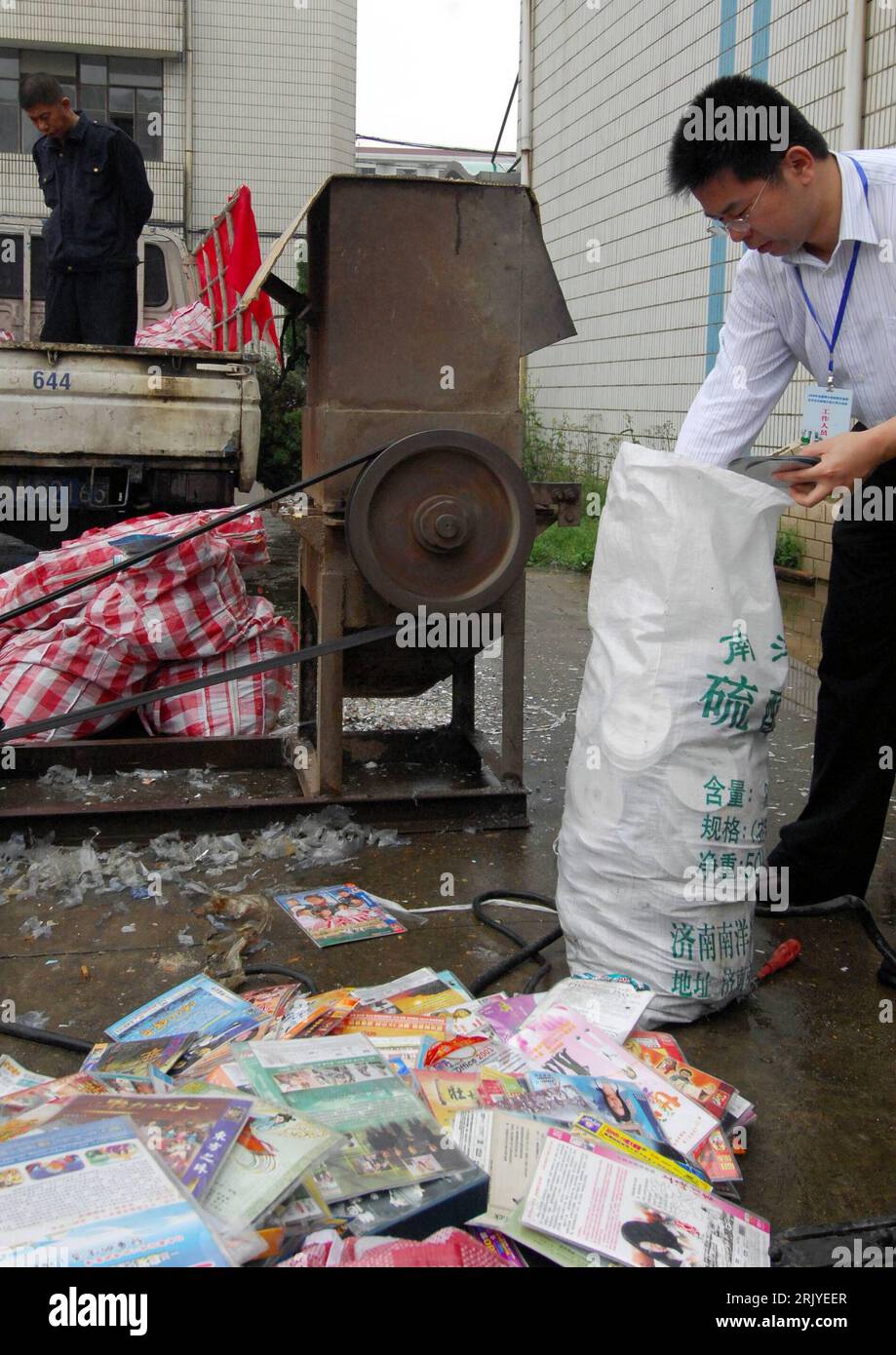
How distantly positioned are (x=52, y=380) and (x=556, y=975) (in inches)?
167

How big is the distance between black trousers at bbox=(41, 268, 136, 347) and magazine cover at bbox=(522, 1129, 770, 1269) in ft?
18.1

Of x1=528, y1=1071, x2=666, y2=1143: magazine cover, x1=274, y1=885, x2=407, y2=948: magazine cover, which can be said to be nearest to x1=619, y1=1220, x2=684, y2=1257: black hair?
x1=528, y1=1071, x2=666, y2=1143: magazine cover

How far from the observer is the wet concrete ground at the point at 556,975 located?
7.04ft

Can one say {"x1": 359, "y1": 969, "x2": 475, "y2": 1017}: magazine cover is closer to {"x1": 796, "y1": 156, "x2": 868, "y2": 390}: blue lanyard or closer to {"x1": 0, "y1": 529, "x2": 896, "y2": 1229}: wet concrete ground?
{"x1": 0, "y1": 529, "x2": 896, "y2": 1229}: wet concrete ground

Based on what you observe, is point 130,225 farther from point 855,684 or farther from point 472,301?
point 855,684

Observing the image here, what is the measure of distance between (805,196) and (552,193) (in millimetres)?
10916

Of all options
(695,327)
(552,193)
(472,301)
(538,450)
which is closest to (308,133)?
(552,193)

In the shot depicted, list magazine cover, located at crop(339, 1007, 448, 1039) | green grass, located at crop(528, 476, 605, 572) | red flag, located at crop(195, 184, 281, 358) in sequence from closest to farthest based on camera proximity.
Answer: magazine cover, located at crop(339, 1007, 448, 1039)
red flag, located at crop(195, 184, 281, 358)
green grass, located at crop(528, 476, 605, 572)

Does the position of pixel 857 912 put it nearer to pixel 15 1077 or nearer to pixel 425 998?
pixel 425 998

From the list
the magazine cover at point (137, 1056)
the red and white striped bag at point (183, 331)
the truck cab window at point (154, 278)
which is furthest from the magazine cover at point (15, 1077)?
the truck cab window at point (154, 278)

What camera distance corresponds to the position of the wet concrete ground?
7.04 feet

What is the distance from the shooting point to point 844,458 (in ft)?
7.79

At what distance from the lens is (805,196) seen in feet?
8.20

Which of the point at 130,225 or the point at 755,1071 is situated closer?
the point at 755,1071
